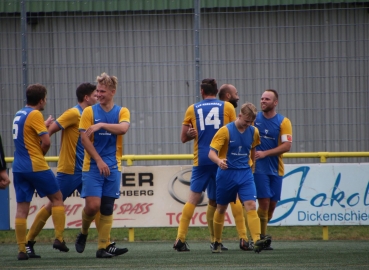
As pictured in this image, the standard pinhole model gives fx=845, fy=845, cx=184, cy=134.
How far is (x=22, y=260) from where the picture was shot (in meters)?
8.76

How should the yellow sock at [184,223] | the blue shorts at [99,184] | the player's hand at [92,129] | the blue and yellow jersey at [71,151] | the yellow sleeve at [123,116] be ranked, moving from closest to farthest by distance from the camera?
the player's hand at [92,129] < the blue shorts at [99,184] < the yellow sleeve at [123,116] < the blue and yellow jersey at [71,151] < the yellow sock at [184,223]

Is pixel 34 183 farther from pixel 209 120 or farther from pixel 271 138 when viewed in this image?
pixel 271 138

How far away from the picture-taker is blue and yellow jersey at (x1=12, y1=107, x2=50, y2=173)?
860 centimetres

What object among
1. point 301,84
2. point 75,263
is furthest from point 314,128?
point 75,263

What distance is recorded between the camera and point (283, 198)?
37.3 ft

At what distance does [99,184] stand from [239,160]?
1.50 metres

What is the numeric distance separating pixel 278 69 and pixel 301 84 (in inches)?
15.0

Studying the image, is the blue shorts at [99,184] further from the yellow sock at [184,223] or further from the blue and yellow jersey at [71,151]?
the yellow sock at [184,223]

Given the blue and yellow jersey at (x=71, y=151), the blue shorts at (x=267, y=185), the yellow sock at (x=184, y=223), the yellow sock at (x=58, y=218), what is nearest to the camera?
the yellow sock at (x=58, y=218)

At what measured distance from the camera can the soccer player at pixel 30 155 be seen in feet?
28.3

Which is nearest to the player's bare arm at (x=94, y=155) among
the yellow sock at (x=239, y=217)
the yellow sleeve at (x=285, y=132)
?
the yellow sock at (x=239, y=217)

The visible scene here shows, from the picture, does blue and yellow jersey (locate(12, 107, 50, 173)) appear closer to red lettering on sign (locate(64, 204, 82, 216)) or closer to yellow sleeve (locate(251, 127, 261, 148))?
yellow sleeve (locate(251, 127, 261, 148))

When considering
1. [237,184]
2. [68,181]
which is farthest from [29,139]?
[237,184]

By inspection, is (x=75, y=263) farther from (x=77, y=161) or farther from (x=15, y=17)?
(x=15, y=17)
